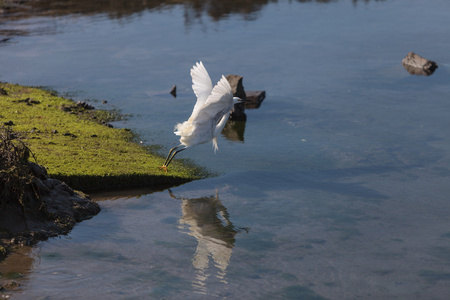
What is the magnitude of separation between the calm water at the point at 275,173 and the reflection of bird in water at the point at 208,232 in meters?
0.04

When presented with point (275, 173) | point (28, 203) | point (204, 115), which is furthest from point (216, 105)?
point (28, 203)

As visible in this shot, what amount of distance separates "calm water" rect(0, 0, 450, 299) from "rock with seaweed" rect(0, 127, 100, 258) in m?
0.33

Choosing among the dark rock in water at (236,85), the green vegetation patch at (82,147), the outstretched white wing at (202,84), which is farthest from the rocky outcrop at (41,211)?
the dark rock in water at (236,85)

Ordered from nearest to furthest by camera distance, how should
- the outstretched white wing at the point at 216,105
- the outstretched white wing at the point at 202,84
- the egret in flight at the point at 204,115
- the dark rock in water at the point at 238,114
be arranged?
the outstretched white wing at the point at 216,105
the egret in flight at the point at 204,115
the outstretched white wing at the point at 202,84
the dark rock in water at the point at 238,114

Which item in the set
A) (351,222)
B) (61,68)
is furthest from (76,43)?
(351,222)

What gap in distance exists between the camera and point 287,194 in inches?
478

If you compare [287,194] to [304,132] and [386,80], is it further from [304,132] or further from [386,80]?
[386,80]

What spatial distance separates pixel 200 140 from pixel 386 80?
31.7 ft

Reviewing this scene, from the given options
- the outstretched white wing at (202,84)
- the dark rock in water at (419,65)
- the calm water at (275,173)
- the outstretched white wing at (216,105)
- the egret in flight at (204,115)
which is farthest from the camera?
the dark rock in water at (419,65)

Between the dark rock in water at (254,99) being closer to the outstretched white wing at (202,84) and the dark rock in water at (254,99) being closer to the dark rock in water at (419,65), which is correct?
the outstretched white wing at (202,84)

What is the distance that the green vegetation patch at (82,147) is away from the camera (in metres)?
12.1

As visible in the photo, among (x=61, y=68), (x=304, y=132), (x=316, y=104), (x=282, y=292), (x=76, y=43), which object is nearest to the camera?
(x=282, y=292)

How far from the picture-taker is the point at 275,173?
43.1 feet

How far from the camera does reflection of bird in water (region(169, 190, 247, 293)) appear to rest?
9352 mm
